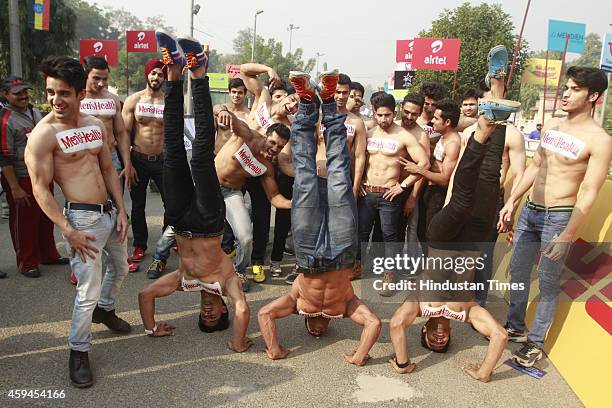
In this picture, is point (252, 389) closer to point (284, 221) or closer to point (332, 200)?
point (332, 200)

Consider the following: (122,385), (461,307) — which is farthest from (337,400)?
(122,385)

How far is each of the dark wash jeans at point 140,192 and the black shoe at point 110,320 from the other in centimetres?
170

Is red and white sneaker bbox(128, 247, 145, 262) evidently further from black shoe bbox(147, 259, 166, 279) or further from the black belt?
the black belt

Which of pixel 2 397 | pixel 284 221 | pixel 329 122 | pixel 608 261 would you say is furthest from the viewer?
pixel 284 221

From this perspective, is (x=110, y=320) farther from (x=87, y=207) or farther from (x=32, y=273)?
(x=32, y=273)

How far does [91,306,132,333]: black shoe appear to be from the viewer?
3.54 meters

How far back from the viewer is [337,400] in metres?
2.90

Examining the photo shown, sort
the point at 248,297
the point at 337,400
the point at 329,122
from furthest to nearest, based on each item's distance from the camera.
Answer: the point at 248,297 < the point at 329,122 < the point at 337,400

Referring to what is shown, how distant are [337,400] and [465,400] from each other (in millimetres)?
850

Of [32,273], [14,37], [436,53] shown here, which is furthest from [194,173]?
[436,53]

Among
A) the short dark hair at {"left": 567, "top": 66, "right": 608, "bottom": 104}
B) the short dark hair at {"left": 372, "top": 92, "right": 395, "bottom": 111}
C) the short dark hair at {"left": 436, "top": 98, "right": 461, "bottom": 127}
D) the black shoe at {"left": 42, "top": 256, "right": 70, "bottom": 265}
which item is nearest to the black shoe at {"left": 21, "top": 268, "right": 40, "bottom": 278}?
the black shoe at {"left": 42, "top": 256, "right": 70, "bottom": 265}

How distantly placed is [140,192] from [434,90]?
3.59 meters

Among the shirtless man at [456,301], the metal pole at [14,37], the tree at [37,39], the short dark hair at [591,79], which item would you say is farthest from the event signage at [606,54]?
the tree at [37,39]

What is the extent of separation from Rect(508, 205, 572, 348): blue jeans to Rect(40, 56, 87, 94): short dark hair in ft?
11.4
